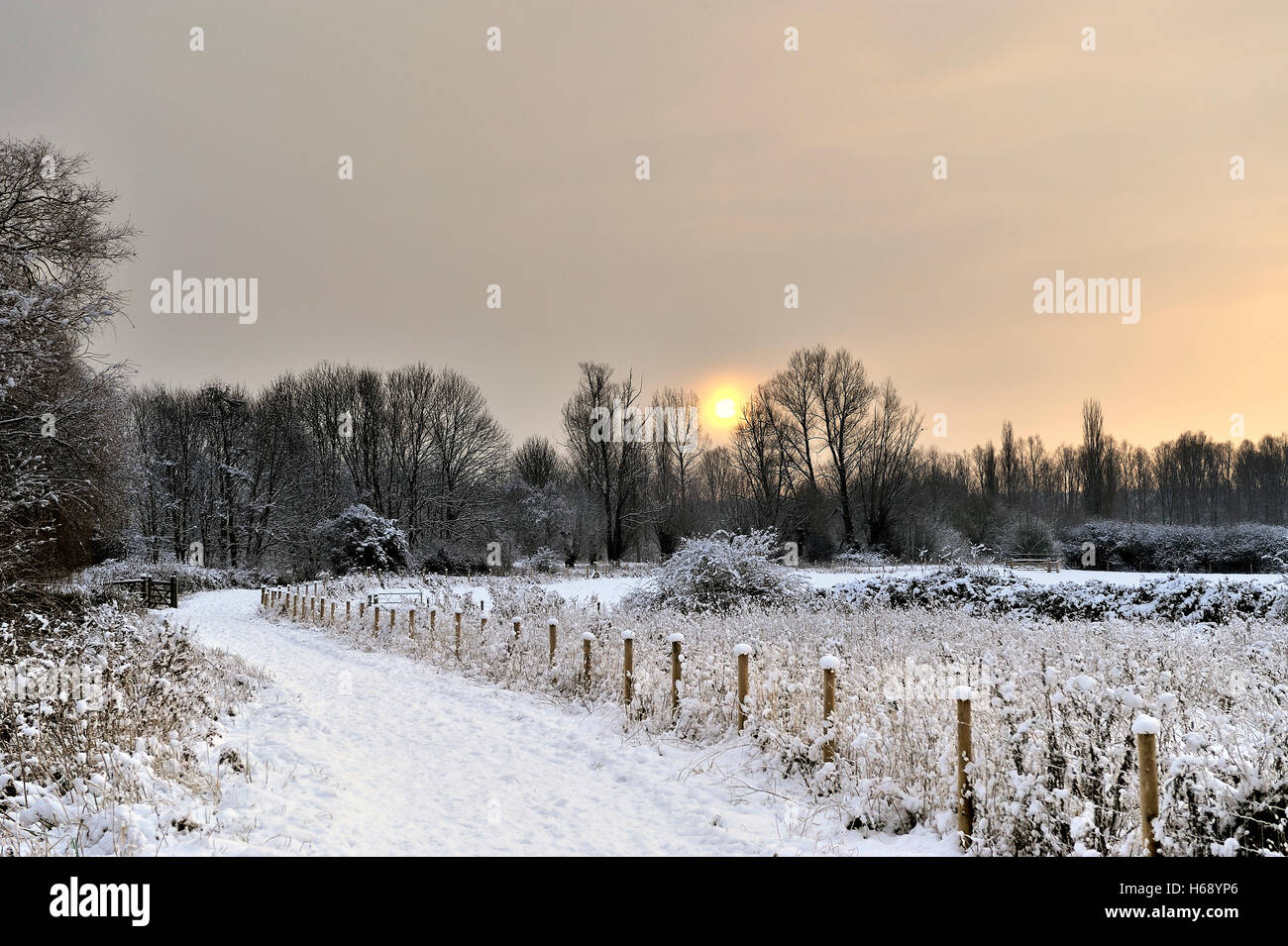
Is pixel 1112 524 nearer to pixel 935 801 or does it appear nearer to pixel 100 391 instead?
pixel 935 801

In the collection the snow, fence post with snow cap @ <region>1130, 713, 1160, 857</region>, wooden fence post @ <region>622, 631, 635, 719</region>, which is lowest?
wooden fence post @ <region>622, 631, 635, 719</region>

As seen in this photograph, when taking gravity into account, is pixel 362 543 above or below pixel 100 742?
above

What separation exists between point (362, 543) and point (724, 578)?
77.8 feet

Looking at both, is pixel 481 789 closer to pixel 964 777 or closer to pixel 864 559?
pixel 964 777

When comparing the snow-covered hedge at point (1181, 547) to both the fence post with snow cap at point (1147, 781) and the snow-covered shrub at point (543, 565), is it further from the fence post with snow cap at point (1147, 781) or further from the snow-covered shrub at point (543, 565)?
the fence post with snow cap at point (1147, 781)

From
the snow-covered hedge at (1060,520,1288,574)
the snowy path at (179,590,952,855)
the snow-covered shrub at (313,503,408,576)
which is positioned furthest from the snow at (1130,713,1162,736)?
the snow-covered shrub at (313,503,408,576)

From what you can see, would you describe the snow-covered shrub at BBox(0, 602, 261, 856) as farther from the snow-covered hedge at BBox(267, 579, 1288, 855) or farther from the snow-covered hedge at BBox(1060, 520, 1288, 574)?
the snow-covered hedge at BBox(1060, 520, 1288, 574)

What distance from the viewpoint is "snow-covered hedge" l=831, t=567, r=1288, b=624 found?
15062mm

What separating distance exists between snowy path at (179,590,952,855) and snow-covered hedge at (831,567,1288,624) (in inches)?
464

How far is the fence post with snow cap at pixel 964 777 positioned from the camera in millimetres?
4664

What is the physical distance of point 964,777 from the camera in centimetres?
476

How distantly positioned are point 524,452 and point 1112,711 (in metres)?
56.2

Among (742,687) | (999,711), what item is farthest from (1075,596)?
(999,711)
